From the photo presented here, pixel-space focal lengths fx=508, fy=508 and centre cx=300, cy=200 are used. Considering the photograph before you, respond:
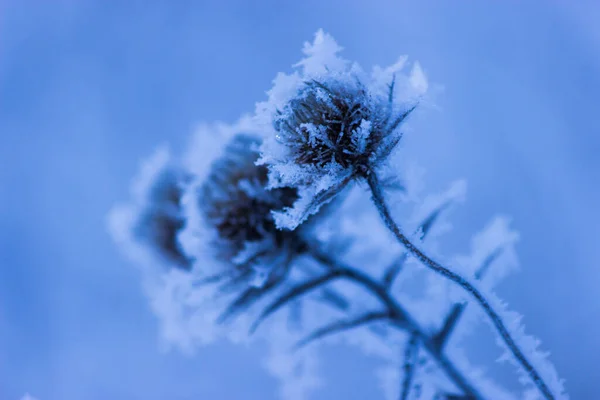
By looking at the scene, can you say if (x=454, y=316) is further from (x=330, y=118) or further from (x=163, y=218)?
(x=163, y=218)

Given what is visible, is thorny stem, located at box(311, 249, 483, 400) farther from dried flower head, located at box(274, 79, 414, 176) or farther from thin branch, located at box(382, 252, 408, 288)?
dried flower head, located at box(274, 79, 414, 176)

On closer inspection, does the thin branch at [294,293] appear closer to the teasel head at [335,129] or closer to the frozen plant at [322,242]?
the frozen plant at [322,242]

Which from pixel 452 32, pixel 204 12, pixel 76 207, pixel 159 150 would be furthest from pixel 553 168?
pixel 76 207

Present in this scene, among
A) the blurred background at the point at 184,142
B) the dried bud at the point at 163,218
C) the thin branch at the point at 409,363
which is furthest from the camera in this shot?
the blurred background at the point at 184,142

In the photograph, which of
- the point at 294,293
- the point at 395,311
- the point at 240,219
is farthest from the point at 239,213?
the point at 395,311

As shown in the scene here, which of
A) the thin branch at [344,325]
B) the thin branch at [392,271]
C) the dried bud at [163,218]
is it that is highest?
the dried bud at [163,218]

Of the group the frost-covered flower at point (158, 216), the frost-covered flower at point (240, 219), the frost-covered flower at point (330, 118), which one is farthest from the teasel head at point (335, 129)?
the frost-covered flower at point (158, 216)
